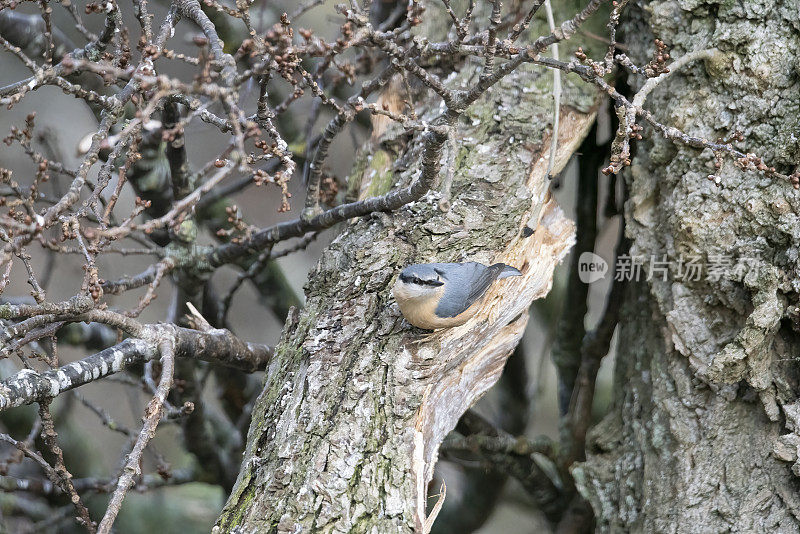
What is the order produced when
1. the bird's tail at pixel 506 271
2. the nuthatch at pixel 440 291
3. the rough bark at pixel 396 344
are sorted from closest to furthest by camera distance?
1. the rough bark at pixel 396 344
2. the nuthatch at pixel 440 291
3. the bird's tail at pixel 506 271

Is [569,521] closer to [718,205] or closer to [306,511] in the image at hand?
[718,205]

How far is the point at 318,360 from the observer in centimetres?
224

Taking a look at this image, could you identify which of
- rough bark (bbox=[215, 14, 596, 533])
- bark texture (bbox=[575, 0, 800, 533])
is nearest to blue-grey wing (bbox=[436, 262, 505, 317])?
rough bark (bbox=[215, 14, 596, 533])

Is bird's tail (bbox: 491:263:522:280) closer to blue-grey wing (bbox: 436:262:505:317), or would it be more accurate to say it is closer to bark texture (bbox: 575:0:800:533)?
blue-grey wing (bbox: 436:262:505:317)

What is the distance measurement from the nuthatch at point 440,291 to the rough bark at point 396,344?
9 centimetres

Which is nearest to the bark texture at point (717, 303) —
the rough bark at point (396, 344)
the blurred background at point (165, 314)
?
the rough bark at point (396, 344)

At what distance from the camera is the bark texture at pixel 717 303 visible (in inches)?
94.7

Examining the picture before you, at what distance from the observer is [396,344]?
2303 millimetres

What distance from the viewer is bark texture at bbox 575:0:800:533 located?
2.41m

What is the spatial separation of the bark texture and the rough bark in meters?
0.45

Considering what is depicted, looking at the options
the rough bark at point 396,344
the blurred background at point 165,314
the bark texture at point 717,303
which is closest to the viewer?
the rough bark at point 396,344

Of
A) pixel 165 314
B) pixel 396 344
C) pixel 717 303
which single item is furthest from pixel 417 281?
pixel 165 314

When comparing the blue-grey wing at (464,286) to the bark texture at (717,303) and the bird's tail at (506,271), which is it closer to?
the bird's tail at (506,271)

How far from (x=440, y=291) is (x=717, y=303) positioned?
1189 mm
